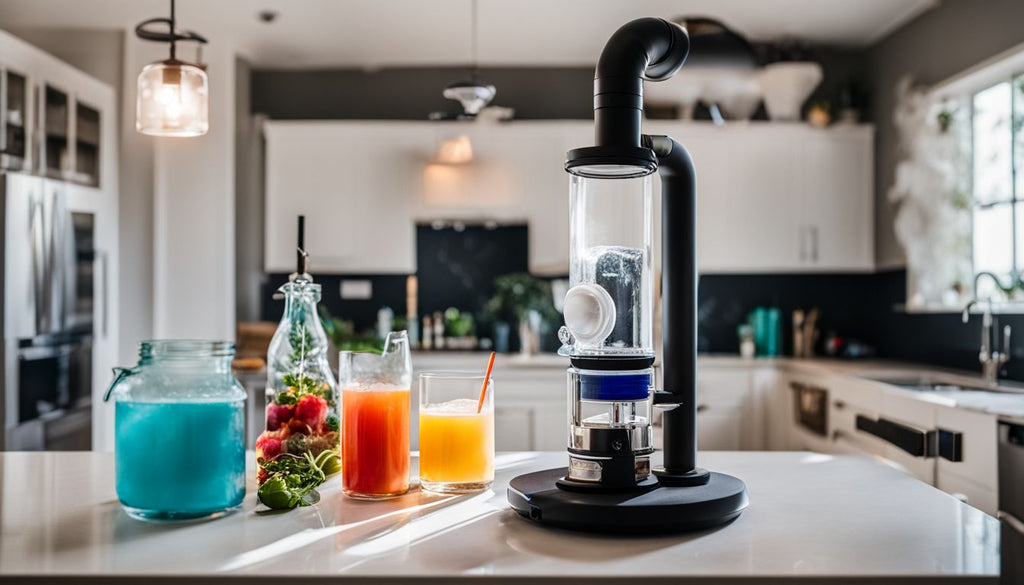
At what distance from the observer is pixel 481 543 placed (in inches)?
40.7

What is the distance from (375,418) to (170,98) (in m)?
1.20

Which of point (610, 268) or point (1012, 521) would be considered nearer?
point (610, 268)

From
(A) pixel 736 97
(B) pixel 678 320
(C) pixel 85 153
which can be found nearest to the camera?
(B) pixel 678 320

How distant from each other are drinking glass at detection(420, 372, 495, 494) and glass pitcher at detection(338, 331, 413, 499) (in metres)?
0.06

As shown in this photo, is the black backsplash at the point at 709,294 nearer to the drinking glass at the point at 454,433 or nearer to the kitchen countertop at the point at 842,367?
the kitchen countertop at the point at 842,367

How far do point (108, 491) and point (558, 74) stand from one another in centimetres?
442

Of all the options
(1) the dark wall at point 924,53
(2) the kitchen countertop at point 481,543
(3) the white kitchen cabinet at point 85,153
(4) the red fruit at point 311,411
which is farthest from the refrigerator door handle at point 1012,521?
(3) the white kitchen cabinet at point 85,153

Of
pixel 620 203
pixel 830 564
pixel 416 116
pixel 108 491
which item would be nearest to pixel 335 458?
pixel 108 491

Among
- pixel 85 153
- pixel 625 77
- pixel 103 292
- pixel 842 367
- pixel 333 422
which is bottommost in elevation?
pixel 842 367

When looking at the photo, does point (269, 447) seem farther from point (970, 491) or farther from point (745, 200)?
point (745, 200)

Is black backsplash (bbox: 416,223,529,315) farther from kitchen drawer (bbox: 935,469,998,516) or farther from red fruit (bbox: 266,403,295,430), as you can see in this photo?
red fruit (bbox: 266,403,295,430)

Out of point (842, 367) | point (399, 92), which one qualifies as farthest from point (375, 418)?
point (399, 92)

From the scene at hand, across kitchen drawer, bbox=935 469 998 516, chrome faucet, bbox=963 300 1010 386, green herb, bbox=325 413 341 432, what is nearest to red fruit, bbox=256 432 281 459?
green herb, bbox=325 413 341 432

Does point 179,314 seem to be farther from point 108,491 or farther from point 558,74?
point 108,491
